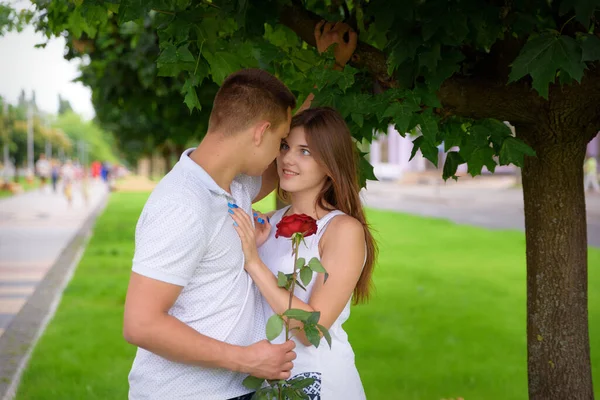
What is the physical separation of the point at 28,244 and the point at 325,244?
1320 centimetres

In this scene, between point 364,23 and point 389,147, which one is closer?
point 364,23

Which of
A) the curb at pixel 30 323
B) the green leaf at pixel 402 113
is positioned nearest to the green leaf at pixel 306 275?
the green leaf at pixel 402 113

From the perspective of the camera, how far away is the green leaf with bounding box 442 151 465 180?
12.5 feet

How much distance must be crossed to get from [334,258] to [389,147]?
55.3 metres

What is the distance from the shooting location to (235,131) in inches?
96.8

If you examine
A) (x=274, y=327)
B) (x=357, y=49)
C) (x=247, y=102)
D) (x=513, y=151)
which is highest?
(x=357, y=49)

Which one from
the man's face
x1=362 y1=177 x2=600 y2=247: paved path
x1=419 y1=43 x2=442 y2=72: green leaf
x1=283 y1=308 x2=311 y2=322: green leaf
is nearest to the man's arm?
x1=283 y1=308 x2=311 y2=322: green leaf

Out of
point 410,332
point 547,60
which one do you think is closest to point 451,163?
point 547,60

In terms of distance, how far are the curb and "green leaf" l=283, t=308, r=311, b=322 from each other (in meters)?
3.94

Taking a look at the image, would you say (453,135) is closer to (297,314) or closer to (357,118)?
(357,118)

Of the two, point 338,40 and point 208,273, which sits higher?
point 338,40

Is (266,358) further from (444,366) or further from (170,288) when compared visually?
(444,366)

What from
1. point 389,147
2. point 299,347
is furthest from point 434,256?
point 389,147

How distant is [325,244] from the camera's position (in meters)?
2.75
